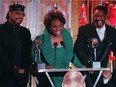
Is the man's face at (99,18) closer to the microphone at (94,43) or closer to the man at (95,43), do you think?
the man at (95,43)

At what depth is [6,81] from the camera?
444 cm

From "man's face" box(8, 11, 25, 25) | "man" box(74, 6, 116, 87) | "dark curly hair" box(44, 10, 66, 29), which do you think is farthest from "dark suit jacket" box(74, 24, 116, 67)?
"man's face" box(8, 11, 25, 25)

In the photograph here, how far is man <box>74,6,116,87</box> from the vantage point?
14.7ft

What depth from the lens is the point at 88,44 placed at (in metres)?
4.54

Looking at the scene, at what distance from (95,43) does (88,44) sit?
96mm

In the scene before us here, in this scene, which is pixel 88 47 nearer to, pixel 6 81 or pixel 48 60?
pixel 48 60

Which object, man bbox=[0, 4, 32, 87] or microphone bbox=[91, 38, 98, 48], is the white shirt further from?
man bbox=[0, 4, 32, 87]

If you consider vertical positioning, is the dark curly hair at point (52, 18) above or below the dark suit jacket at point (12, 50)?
above

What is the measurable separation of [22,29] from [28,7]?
162 centimetres

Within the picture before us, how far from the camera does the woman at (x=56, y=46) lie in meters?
4.29

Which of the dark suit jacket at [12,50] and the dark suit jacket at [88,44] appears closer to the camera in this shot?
the dark suit jacket at [12,50]

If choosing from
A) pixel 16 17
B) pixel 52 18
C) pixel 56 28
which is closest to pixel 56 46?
pixel 56 28

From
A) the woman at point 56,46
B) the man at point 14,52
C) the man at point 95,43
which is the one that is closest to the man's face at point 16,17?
the man at point 14,52

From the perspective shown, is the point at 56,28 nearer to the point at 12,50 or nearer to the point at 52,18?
the point at 52,18
